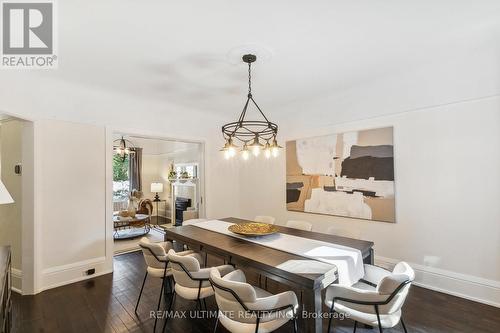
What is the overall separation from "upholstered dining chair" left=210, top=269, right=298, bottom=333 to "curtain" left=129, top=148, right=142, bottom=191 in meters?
7.30

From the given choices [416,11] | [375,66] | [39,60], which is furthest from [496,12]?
[39,60]

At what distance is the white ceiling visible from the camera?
189 centimetres

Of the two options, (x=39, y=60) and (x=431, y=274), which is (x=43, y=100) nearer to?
(x=39, y=60)

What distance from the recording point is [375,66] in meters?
2.87

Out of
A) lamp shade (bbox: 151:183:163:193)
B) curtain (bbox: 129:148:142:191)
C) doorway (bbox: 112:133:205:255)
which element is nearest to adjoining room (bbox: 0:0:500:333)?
doorway (bbox: 112:133:205:255)

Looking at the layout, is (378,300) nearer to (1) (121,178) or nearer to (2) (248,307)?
(2) (248,307)

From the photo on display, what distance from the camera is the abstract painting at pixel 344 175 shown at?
3.21m

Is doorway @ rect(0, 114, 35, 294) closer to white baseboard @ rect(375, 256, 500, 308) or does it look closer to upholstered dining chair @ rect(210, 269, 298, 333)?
upholstered dining chair @ rect(210, 269, 298, 333)

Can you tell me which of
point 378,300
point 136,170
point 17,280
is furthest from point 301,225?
point 136,170

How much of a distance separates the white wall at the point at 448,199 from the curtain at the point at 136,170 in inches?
281

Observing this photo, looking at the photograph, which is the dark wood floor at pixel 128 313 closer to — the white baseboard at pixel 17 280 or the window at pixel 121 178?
the white baseboard at pixel 17 280

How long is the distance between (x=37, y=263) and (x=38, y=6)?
9.15 ft

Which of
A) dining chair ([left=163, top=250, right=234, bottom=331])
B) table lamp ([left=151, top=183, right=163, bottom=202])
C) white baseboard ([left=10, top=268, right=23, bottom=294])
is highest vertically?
table lamp ([left=151, top=183, right=163, bottom=202])

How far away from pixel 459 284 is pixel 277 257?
229cm
